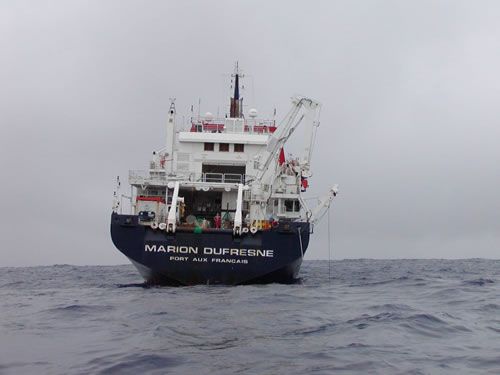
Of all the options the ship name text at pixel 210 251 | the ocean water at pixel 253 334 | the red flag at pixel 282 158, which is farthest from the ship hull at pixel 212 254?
the red flag at pixel 282 158

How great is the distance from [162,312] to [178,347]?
549cm

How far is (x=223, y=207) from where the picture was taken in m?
34.7

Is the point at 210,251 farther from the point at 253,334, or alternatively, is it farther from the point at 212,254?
the point at 253,334

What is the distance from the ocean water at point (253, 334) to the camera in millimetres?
10594

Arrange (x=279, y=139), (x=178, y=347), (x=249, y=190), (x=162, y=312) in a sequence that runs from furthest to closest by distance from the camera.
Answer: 1. (x=279, y=139)
2. (x=249, y=190)
3. (x=162, y=312)
4. (x=178, y=347)

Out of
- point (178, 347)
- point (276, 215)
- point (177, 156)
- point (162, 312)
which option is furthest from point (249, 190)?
point (178, 347)

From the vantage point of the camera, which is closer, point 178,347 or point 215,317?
point 178,347

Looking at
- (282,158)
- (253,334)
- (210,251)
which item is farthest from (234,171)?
(253,334)

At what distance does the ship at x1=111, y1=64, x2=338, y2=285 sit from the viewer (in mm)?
27672

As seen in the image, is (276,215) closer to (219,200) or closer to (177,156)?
(219,200)

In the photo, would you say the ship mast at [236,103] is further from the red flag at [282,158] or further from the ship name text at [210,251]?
the ship name text at [210,251]

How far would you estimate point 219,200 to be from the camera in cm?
3669

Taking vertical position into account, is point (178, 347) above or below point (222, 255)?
below

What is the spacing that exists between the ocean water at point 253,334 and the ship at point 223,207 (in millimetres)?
4644
